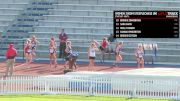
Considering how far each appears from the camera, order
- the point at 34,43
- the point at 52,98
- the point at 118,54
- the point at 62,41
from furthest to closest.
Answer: the point at 62,41 < the point at 34,43 < the point at 118,54 < the point at 52,98

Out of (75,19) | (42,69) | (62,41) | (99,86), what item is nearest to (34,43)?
(62,41)

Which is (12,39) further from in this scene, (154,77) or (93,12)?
(154,77)

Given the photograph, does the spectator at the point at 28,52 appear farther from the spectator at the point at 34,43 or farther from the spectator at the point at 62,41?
the spectator at the point at 62,41

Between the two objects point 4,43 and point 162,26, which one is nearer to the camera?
point 162,26

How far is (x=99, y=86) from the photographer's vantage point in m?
26.3

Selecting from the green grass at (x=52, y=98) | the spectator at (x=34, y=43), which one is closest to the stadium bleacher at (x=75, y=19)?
the spectator at (x=34, y=43)

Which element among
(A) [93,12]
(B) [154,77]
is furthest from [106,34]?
(B) [154,77]

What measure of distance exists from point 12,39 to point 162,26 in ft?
72.6

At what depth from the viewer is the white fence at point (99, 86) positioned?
2559 centimetres

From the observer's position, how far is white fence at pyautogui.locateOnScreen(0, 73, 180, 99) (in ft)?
84.0

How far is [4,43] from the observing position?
1783 inches

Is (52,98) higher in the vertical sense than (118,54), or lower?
lower

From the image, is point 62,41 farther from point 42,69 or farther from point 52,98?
point 52,98

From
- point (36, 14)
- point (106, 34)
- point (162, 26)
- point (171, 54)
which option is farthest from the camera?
point (36, 14)
